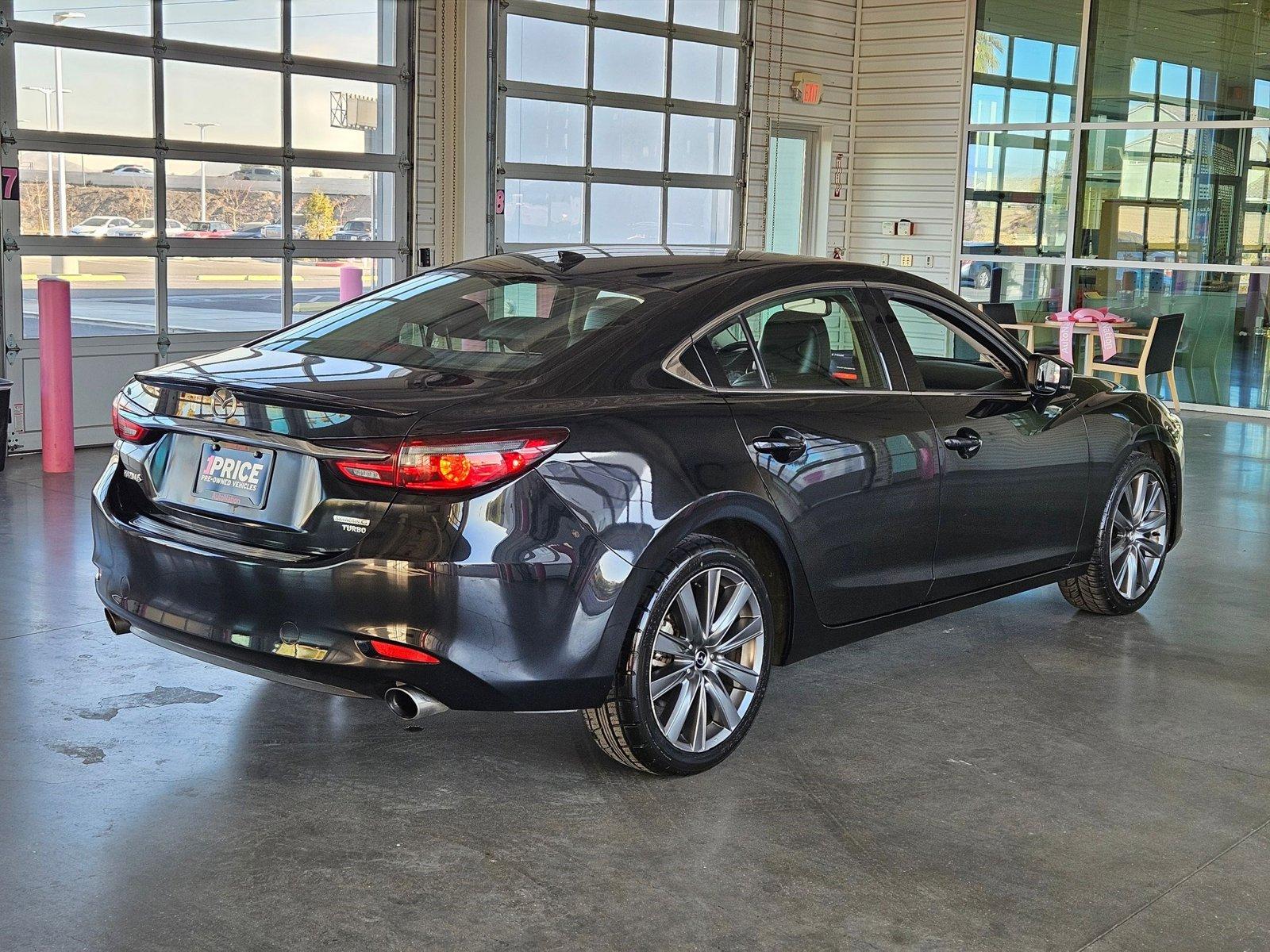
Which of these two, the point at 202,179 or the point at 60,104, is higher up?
the point at 60,104

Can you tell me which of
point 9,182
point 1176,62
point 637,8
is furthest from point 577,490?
point 1176,62

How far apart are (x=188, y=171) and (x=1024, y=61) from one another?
936 cm

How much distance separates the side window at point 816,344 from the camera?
4.01 meters

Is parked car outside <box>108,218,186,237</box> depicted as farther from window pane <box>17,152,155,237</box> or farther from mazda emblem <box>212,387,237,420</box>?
mazda emblem <box>212,387,237,420</box>

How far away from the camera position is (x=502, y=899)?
2971mm

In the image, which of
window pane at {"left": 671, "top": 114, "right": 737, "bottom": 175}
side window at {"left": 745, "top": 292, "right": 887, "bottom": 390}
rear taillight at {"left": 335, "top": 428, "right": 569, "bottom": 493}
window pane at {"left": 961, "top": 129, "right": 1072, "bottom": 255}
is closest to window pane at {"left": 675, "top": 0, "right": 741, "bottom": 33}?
window pane at {"left": 671, "top": 114, "right": 737, "bottom": 175}

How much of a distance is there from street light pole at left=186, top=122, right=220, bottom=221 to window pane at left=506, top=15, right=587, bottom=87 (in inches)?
117

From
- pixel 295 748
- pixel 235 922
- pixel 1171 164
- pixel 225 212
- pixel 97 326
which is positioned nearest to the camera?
pixel 235 922

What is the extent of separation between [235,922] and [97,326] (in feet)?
24.9

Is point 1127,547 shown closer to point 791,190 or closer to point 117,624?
point 117,624

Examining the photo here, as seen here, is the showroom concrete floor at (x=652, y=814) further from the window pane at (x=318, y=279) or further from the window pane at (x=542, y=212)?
the window pane at (x=542, y=212)

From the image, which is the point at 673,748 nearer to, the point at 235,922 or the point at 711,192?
the point at 235,922

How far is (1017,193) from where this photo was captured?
15531 millimetres

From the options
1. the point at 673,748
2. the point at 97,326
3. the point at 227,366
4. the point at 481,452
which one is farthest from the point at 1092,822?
the point at 97,326
